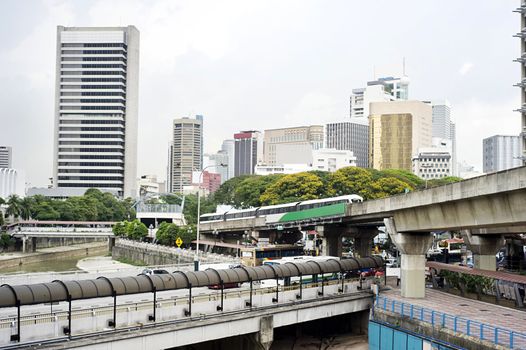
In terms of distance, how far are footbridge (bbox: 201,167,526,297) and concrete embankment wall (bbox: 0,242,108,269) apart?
6139cm

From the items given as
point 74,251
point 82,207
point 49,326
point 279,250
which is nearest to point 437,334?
point 49,326

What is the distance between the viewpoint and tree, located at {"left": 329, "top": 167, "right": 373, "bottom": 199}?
120312 mm

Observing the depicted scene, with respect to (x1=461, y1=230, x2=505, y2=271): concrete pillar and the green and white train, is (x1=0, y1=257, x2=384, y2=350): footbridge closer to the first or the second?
(x1=461, y1=230, x2=505, y2=271): concrete pillar

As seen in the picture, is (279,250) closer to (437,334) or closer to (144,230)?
(437,334)

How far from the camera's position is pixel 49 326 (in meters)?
26.0

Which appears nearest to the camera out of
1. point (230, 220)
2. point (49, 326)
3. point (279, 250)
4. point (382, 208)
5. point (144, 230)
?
point (49, 326)

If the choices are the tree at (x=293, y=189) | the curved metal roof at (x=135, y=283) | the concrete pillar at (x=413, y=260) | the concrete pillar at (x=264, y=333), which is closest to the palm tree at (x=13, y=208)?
the tree at (x=293, y=189)

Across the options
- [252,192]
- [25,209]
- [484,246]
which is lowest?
[484,246]

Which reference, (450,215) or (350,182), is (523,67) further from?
(450,215)

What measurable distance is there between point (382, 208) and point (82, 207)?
12695 centimetres

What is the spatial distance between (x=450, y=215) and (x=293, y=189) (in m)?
81.6

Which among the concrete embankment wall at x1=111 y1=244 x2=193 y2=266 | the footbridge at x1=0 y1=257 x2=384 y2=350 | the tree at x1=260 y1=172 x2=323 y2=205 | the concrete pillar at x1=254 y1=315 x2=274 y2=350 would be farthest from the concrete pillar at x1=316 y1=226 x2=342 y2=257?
the tree at x1=260 y1=172 x2=323 y2=205

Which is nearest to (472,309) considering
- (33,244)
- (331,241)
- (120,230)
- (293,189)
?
(331,241)

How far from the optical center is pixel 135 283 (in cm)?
3003
